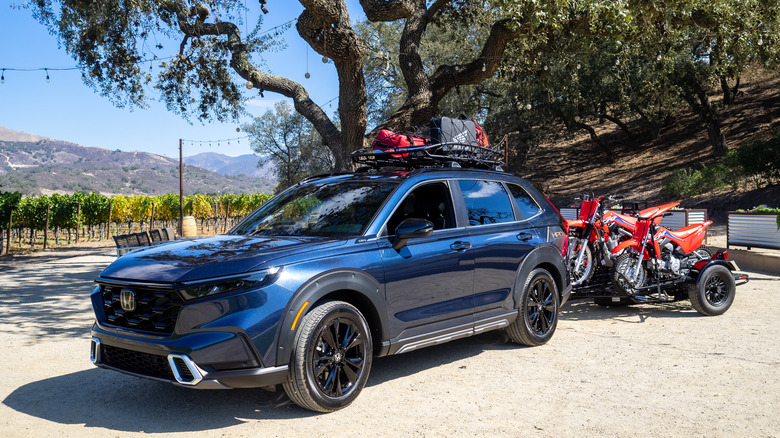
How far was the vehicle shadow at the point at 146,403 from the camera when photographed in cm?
444

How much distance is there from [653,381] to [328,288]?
2.99 metres

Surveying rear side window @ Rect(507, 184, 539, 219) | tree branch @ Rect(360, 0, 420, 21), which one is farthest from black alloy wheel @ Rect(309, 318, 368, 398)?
tree branch @ Rect(360, 0, 420, 21)

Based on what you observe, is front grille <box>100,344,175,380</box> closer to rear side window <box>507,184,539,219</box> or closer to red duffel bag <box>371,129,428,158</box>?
rear side window <box>507,184,539,219</box>

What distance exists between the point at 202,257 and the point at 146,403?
134 centimetres

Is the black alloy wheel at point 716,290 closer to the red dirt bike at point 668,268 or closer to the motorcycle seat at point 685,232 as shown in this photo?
the red dirt bike at point 668,268

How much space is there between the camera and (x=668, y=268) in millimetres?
8266

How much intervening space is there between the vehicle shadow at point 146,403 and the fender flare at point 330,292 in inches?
25.7

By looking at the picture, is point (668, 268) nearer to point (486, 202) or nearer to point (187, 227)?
point (486, 202)

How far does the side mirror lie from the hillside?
24.6 metres

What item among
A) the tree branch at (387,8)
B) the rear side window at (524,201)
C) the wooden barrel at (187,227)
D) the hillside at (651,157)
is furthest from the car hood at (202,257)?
the hillside at (651,157)

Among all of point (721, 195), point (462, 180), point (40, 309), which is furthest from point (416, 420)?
point (721, 195)

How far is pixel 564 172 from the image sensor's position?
4209cm

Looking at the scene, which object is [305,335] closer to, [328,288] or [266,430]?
[328,288]

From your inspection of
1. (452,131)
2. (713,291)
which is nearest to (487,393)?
(452,131)
